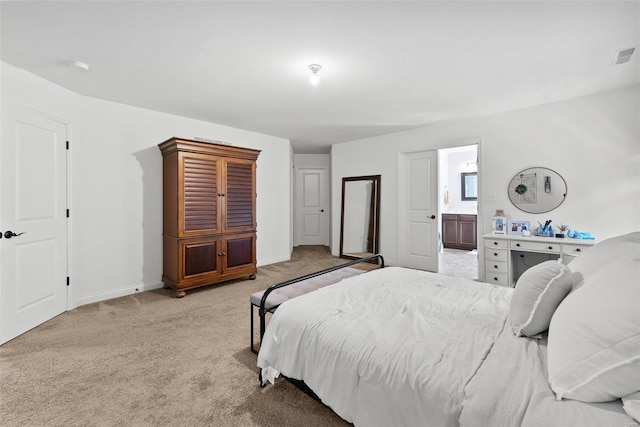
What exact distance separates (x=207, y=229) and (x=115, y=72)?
194cm

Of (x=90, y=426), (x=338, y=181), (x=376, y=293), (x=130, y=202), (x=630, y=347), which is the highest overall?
(x=338, y=181)

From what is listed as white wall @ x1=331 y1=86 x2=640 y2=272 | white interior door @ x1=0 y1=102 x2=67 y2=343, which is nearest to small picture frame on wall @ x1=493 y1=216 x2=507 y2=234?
white wall @ x1=331 y1=86 x2=640 y2=272

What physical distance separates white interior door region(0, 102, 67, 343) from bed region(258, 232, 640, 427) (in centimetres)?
259

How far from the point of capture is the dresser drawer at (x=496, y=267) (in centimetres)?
349

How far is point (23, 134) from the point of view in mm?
2613

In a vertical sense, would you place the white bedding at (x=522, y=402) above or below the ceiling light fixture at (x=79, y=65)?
below

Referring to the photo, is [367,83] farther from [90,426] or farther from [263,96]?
[90,426]

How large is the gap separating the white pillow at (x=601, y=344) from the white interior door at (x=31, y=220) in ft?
12.5

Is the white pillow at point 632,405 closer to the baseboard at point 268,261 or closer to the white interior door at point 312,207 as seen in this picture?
the baseboard at point 268,261

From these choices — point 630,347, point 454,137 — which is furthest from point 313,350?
point 454,137

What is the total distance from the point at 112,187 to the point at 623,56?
5446 millimetres

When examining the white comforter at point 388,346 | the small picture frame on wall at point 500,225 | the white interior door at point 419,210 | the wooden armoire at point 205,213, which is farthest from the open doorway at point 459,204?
the white comforter at point 388,346

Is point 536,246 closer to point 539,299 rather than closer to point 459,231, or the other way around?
point 539,299

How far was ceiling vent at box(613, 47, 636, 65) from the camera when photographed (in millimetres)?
2332
